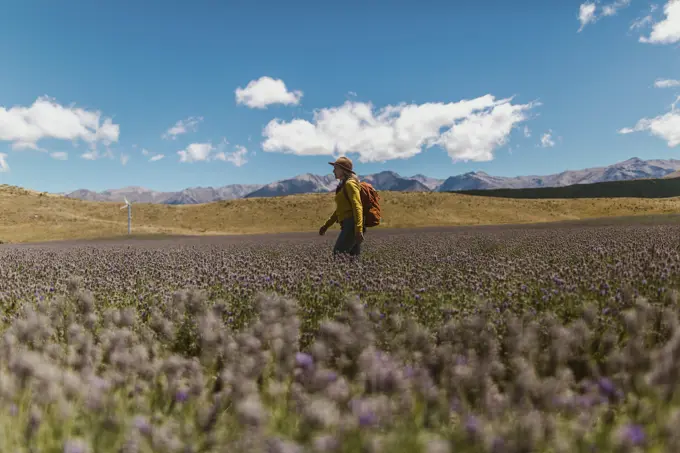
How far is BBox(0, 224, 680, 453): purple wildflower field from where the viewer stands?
1.47 m

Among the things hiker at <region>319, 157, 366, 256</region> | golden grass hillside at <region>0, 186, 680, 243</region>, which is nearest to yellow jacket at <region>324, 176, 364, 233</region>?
hiker at <region>319, 157, 366, 256</region>

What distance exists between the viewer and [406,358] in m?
2.59

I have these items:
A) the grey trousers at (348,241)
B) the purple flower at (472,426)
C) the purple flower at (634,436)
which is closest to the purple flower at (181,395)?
the purple flower at (472,426)

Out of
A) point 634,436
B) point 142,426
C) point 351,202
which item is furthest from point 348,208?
point 634,436

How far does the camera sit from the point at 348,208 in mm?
7305

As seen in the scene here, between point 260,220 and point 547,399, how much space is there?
51.9m

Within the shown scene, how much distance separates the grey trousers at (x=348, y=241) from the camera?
7250 mm

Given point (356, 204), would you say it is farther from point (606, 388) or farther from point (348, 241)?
point (606, 388)

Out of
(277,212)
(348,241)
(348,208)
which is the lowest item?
(348,241)

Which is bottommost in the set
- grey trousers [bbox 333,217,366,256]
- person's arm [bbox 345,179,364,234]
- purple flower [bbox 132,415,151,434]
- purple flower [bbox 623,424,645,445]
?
purple flower [bbox 132,415,151,434]

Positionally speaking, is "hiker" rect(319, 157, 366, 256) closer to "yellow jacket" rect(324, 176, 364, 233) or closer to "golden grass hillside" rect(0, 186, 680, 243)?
"yellow jacket" rect(324, 176, 364, 233)

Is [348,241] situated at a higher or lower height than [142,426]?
higher

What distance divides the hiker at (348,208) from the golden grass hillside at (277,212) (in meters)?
35.5

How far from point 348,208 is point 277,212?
1909 inches
